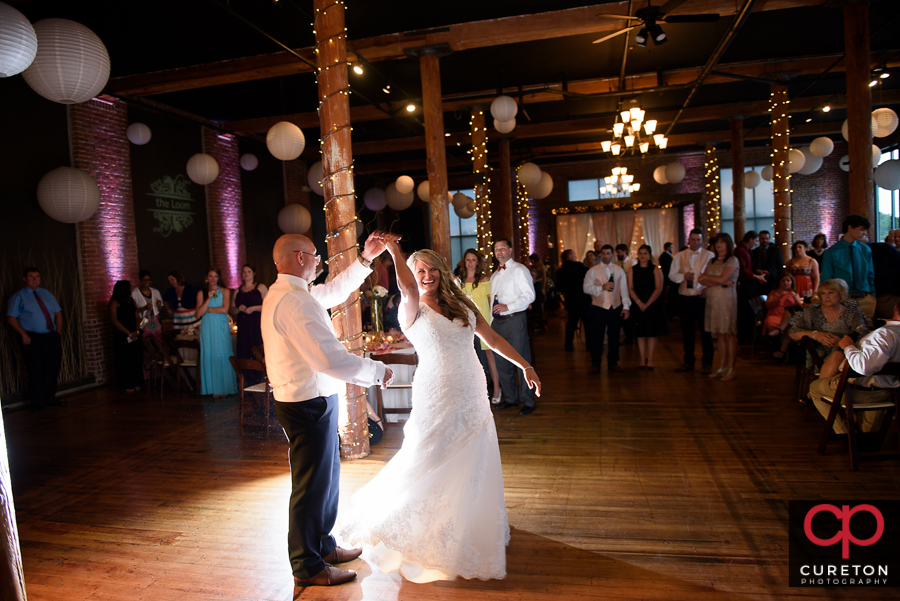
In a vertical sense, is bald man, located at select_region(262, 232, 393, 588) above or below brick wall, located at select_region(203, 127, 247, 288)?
below

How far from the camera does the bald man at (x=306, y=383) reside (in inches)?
93.8

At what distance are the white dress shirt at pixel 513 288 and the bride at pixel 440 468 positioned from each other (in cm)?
245

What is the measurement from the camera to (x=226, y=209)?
11.0 meters

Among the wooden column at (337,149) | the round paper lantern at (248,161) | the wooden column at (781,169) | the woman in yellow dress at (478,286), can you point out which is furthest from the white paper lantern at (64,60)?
the wooden column at (781,169)

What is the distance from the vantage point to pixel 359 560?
2.87 metres


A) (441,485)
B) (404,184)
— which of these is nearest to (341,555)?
(441,485)

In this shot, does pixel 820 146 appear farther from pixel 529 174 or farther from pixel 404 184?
pixel 404 184

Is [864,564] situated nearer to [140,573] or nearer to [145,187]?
[140,573]

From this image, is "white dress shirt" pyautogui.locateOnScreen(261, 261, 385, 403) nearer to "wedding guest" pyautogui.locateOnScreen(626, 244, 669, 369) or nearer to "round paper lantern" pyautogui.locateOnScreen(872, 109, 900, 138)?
"wedding guest" pyautogui.locateOnScreen(626, 244, 669, 369)

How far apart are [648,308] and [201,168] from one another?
6304 millimetres

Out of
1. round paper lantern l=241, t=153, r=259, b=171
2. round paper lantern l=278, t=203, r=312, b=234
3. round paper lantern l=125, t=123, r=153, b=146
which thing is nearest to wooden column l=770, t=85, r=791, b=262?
round paper lantern l=278, t=203, r=312, b=234

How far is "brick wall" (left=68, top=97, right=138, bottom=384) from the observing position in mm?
7734

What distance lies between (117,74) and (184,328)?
11.8ft

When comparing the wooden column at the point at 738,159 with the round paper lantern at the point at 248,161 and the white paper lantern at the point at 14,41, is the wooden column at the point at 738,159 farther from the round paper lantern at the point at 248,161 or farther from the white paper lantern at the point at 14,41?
the white paper lantern at the point at 14,41
